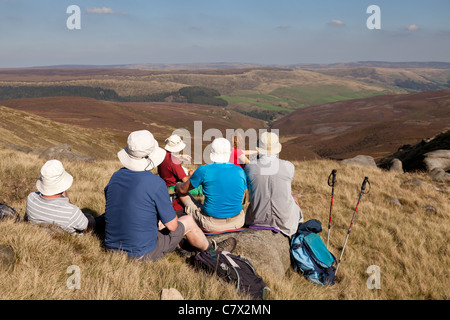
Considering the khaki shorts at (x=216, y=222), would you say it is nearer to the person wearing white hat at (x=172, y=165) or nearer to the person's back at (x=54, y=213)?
the person wearing white hat at (x=172, y=165)

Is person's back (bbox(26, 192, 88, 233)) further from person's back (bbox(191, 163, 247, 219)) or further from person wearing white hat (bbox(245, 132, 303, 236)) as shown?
person wearing white hat (bbox(245, 132, 303, 236))

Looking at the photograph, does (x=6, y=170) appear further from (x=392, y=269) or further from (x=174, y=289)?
(x=392, y=269)

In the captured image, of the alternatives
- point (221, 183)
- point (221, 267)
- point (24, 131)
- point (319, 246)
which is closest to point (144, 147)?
point (221, 183)

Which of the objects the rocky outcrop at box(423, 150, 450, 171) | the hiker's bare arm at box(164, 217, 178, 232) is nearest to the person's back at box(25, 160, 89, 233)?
the hiker's bare arm at box(164, 217, 178, 232)

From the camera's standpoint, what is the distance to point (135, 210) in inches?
148

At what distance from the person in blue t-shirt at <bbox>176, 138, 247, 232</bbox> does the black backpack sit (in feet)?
2.94

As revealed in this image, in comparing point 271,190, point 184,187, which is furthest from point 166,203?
point 271,190

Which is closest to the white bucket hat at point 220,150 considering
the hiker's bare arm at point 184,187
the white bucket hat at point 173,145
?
the hiker's bare arm at point 184,187

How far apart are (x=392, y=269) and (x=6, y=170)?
10.3 metres

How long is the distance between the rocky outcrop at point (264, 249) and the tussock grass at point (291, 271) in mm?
334

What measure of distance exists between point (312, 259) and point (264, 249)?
902 mm

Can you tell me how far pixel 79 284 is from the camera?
3.09 m

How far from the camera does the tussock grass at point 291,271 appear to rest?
10.3ft

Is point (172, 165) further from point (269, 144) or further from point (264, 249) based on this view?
point (264, 249)
